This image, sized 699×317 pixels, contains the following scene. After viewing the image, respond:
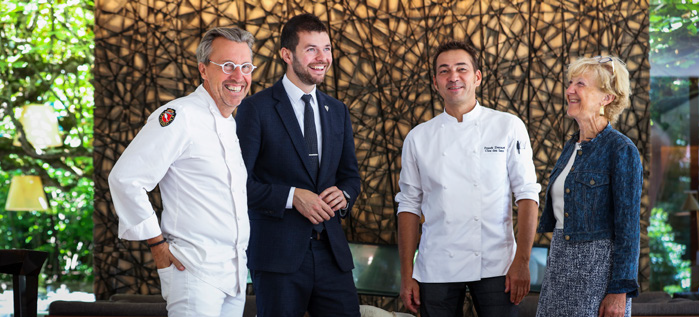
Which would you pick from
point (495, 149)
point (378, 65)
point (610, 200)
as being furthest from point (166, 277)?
point (378, 65)

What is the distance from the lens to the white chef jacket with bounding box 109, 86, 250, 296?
2.03m

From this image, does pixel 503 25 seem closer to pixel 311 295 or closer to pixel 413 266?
pixel 413 266

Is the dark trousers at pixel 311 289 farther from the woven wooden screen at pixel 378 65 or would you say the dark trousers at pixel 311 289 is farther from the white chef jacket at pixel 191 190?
the woven wooden screen at pixel 378 65

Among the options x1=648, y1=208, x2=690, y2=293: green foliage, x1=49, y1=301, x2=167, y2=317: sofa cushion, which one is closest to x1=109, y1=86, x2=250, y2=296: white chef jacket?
x1=49, y1=301, x2=167, y2=317: sofa cushion

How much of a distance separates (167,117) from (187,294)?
22.2 inches

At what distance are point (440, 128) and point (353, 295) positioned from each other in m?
0.78

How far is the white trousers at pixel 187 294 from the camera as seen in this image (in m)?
2.06

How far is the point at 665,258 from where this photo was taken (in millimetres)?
6066

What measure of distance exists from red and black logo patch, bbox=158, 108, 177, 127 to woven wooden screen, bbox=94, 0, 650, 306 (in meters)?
3.38

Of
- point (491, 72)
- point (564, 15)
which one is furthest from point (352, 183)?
point (564, 15)

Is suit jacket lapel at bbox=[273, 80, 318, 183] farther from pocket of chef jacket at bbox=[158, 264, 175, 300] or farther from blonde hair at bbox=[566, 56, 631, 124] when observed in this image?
blonde hair at bbox=[566, 56, 631, 124]

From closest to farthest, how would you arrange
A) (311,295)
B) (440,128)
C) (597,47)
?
(311,295) < (440,128) < (597,47)

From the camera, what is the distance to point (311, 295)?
8.30 ft

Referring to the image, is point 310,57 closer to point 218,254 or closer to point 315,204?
point 315,204
